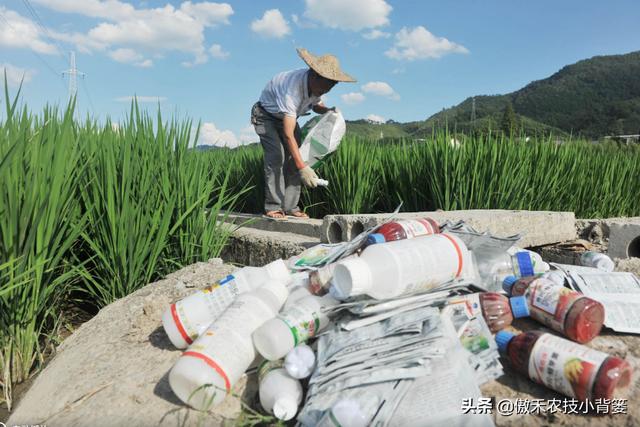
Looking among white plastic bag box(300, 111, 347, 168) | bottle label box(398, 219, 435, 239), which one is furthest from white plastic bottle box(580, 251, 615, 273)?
white plastic bag box(300, 111, 347, 168)

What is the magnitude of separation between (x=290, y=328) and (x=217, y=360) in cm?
24

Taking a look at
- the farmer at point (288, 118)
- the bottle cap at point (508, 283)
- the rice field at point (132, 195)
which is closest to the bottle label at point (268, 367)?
the rice field at point (132, 195)

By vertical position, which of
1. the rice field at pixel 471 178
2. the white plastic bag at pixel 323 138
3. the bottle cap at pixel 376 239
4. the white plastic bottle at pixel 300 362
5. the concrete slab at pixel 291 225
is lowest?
the white plastic bottle at pixel 300 362

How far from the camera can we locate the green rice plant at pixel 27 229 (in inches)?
61.2

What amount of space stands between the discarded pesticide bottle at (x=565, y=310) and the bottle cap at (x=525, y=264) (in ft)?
0.80

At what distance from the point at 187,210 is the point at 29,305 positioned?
0.87 meters

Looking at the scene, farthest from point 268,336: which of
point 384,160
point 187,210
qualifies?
point 384,160

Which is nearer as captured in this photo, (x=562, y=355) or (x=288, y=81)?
(x=562, y=355)

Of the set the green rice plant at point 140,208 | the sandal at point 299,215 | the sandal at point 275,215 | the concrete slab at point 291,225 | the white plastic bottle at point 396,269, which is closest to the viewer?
the white plastic bottle at point 396,269

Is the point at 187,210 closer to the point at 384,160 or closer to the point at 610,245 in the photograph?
the point at 384,160

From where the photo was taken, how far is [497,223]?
2928 millimetres

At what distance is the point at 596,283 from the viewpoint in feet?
5.81

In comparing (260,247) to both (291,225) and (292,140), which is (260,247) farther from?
(292,140)

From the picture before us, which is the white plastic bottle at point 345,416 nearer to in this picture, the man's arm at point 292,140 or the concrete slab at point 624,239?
the man's arm at point 292,140
